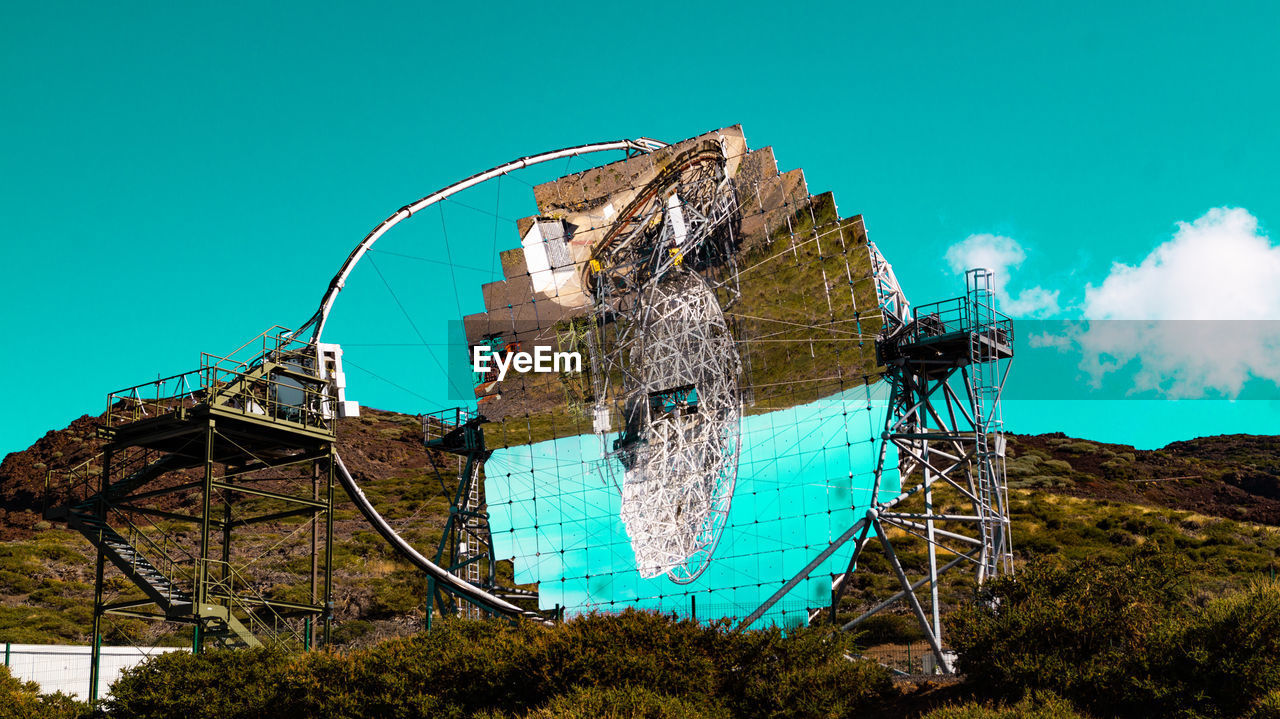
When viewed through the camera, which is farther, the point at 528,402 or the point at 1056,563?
the point at 528,402

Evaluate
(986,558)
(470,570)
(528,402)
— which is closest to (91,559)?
(470,570)

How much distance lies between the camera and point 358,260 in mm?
31156

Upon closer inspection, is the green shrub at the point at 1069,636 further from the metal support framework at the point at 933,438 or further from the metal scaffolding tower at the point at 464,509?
the metal scaffolding tower at the point at 464,509

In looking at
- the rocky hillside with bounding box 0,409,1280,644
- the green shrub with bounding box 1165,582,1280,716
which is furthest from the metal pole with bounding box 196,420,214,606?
the green shrub with bounding box 1165,582,1280,716

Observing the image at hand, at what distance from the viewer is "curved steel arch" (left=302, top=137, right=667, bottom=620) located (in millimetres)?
29406

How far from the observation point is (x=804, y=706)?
68.0ft

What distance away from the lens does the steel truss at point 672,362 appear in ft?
89.6

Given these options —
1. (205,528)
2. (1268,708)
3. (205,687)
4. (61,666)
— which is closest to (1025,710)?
(1268,708)

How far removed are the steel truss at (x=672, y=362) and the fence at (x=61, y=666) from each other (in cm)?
1439

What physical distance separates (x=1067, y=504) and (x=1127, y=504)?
442cm

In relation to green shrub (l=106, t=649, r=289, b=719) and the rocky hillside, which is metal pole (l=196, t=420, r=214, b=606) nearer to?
green shrub (l=106, t=649, r=289, b=719)

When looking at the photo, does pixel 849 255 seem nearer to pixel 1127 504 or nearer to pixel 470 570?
pixel 470 570

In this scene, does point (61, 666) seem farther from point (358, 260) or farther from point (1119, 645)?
point (1119, 645)

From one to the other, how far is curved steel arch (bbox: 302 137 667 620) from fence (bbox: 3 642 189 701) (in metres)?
7.85
